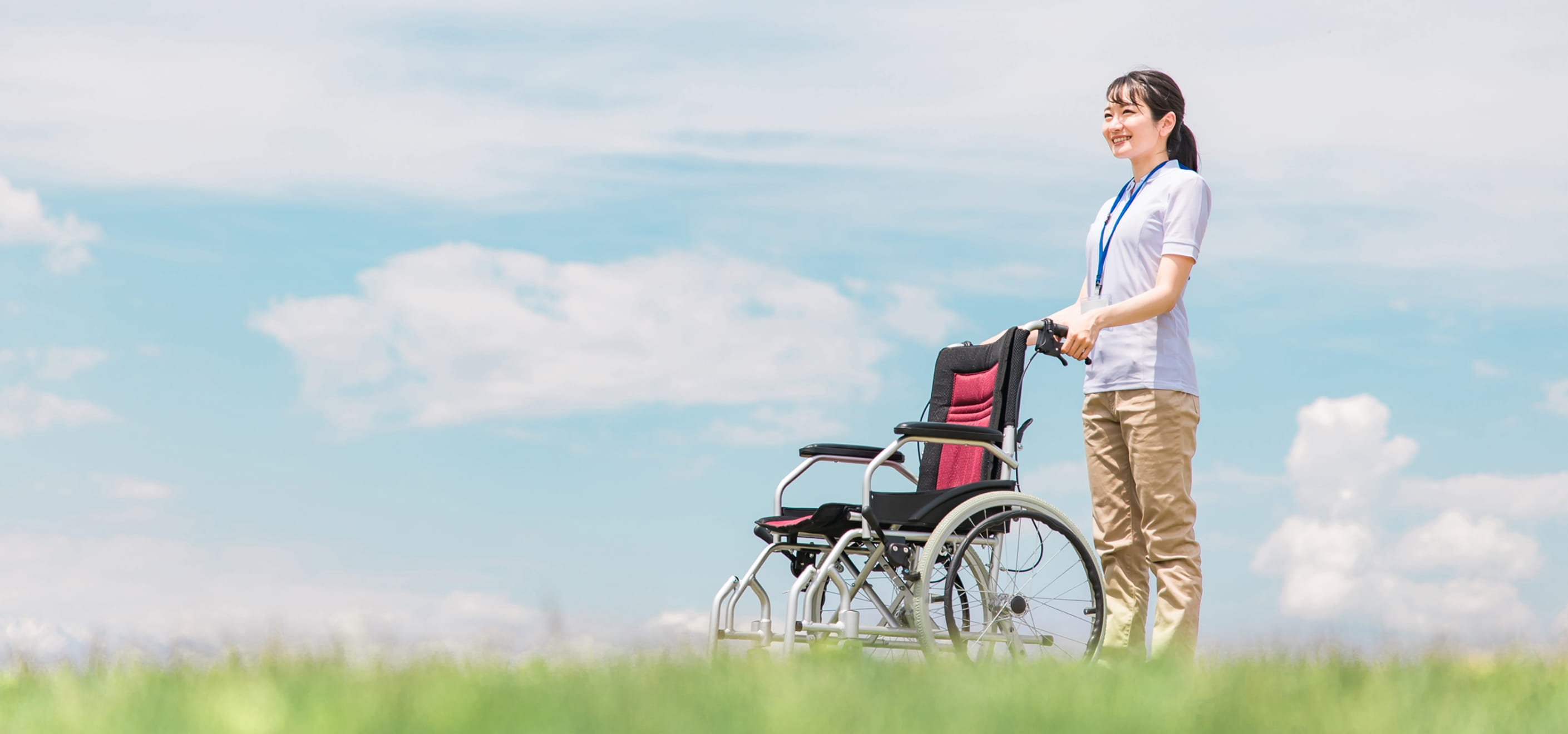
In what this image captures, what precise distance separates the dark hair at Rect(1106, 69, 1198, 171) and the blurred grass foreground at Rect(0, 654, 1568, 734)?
5.54 ft

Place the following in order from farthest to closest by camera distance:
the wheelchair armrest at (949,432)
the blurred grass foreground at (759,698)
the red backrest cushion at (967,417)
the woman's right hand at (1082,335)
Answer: the red backrest cushion at (967,417), the wheelchair armrest at (949,432), the woman's right hand at (1082,335), the blurred grass foreground at (759,698)

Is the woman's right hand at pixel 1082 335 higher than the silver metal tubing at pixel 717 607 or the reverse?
higher

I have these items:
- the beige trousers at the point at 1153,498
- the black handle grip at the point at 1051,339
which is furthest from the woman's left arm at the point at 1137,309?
the black handle grip at the point at 1051,339

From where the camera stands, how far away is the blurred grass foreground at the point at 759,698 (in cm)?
229

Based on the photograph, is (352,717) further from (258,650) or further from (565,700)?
(258,650)

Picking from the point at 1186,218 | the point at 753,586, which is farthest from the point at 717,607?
the point at 1186,218

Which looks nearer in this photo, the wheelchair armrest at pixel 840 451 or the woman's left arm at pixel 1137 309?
the woman's left arm at pixel 1137 309

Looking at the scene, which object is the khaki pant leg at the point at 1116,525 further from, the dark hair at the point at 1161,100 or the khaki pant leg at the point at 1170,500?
the dark hair at the point at 1161,100

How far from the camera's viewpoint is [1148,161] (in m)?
4.09

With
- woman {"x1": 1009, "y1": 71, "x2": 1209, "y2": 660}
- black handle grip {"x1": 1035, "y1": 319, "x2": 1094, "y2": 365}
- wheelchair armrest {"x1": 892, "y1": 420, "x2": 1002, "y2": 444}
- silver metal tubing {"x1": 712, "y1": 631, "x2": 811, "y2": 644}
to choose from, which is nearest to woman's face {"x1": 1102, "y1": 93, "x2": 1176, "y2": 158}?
woman {"x1": 1009, "y1": 71, "x2": 1209, "y2": 660}

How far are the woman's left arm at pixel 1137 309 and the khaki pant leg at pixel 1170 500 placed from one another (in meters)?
0.23

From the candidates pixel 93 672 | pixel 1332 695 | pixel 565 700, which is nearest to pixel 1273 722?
pixel 1332 695

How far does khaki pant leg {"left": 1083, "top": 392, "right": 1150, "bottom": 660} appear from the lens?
3.99m

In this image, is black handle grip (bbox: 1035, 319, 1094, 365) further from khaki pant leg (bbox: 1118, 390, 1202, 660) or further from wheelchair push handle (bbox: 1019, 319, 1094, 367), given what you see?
khaki pant leg (bbox: 1118, 390, 1202, 660)
